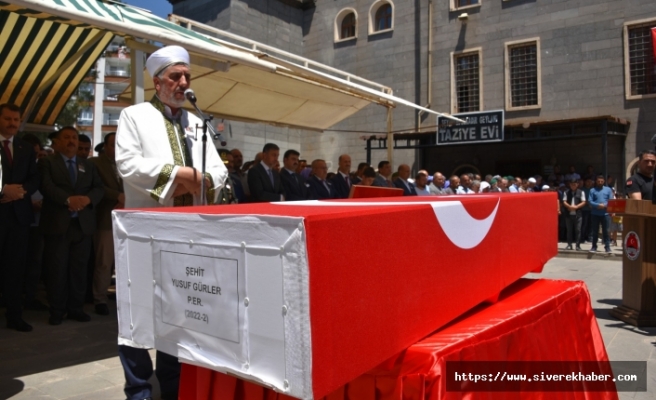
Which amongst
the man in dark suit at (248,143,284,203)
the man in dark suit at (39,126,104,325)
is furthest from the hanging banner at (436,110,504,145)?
the man in dark suit at (39,126,104,325)

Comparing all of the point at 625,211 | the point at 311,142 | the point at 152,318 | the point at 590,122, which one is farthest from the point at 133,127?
the point at 311,142

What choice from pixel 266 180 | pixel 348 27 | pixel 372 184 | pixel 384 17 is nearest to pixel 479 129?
pixel 372 184

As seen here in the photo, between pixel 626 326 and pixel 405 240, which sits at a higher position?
pixel 405 240

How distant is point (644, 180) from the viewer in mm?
5980

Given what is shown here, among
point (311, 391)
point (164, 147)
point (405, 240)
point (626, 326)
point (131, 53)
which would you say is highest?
point (131, 53)

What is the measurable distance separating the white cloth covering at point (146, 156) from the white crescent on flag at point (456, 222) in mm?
765

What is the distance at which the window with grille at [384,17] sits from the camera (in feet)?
71.0

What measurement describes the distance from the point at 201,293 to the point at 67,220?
12.2ft

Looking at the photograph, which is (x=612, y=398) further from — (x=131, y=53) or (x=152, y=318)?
(x=131, y=53)

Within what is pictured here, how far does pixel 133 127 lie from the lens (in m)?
2.64

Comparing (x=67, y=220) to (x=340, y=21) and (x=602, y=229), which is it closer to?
(x=602, y=229)

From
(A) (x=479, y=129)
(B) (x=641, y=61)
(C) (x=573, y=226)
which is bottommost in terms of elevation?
(C) (x=573, y=226)

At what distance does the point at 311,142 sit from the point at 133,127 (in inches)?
828

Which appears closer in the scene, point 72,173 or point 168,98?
point 168,98
